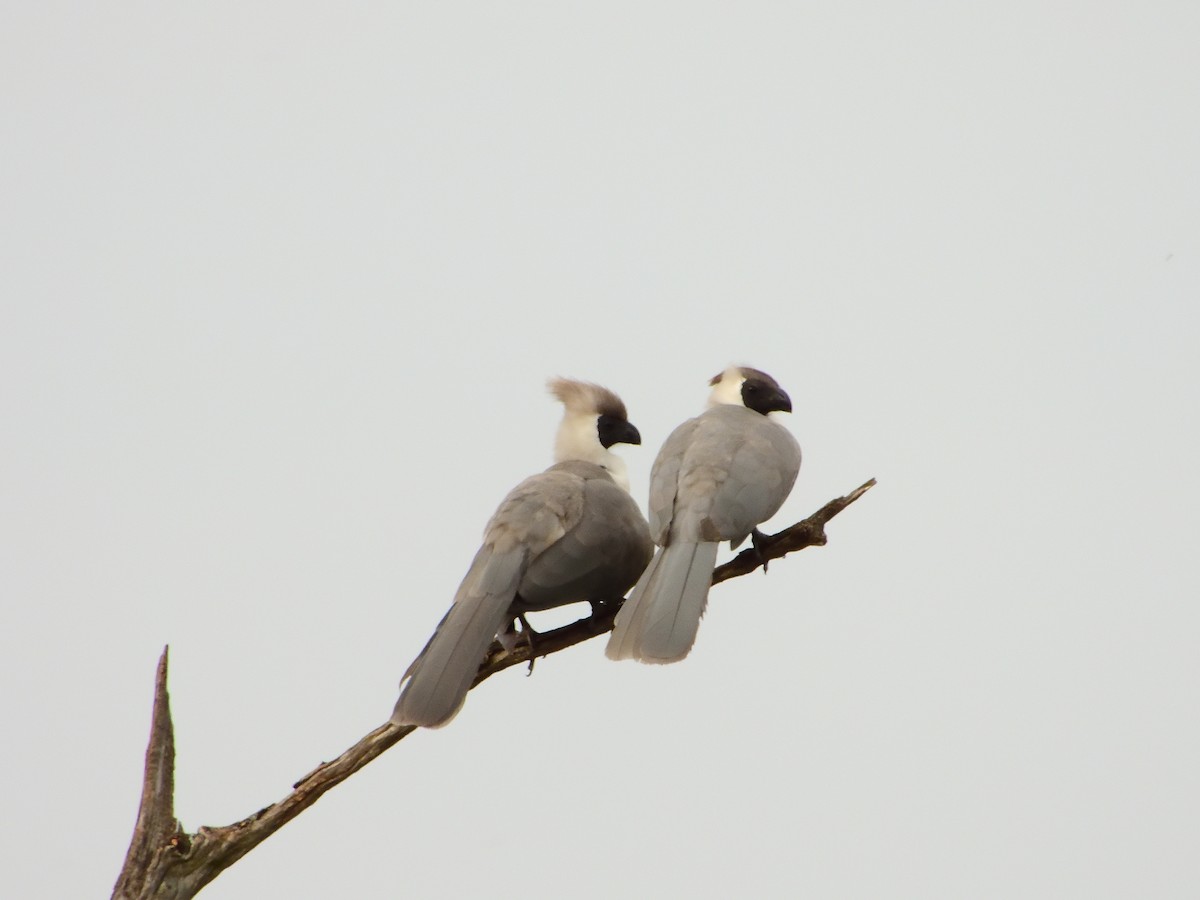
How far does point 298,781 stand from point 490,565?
2.87ft

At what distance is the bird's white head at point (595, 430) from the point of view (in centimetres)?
509

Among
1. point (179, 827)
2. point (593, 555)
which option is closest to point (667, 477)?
point (593, 555)

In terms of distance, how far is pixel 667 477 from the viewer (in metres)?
4.38

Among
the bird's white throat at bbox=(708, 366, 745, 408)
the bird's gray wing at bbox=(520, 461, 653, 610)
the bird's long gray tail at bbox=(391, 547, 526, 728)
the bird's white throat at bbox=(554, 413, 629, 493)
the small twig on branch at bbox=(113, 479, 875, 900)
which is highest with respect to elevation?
the bird's white throat at bbox=(708, 366, 745, 408)

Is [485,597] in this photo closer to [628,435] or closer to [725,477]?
[725,477]

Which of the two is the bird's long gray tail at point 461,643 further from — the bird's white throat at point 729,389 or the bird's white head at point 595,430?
the bird's white throat at point 729,389

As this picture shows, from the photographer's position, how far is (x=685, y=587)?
13.0 feet

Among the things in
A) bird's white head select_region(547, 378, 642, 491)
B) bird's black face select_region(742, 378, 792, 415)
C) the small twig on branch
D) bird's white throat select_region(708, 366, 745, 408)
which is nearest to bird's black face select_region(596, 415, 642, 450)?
bird's white head select_region(547, 378, 642, 491)

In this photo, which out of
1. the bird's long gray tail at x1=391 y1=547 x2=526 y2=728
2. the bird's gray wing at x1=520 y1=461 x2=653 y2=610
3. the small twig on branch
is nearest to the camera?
the small twig on branch

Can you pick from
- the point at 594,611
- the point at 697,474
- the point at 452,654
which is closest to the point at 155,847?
the point at 452,654

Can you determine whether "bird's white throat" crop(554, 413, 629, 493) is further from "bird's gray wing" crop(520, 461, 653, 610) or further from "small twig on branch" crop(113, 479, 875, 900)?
"small twig on branch" crop(113, 479, 875, 900)

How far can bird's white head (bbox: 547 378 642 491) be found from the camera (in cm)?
509

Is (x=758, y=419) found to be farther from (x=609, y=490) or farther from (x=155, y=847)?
(x=155, y=847)

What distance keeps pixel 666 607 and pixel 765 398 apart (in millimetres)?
1514
